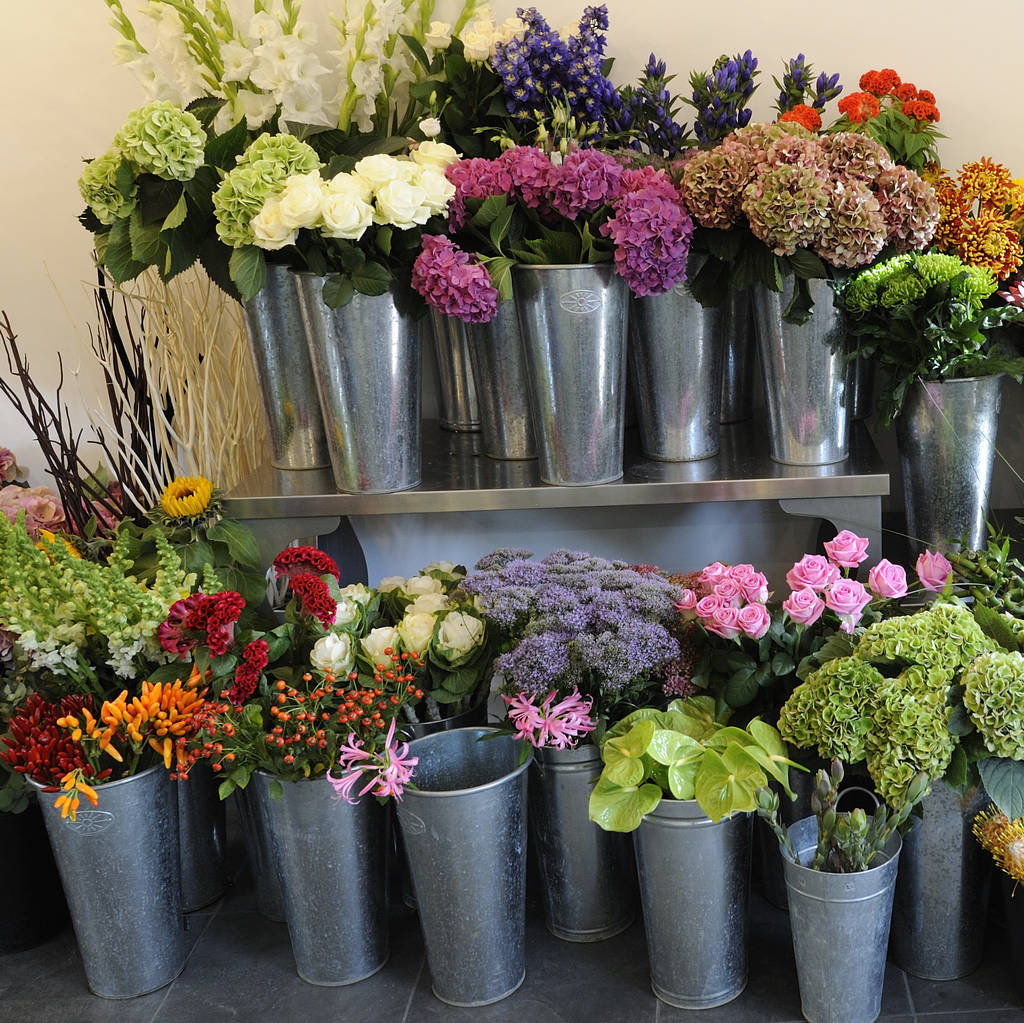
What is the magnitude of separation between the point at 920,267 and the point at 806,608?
19.2 inches

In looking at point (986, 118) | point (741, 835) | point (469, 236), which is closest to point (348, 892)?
point (741, 835)

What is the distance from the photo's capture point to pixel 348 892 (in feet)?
4.84

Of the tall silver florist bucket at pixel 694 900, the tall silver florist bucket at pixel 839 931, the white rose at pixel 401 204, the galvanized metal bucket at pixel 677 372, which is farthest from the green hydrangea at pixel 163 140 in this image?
the tall silver florist bucket at pixel 839 931

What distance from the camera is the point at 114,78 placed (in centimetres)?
193

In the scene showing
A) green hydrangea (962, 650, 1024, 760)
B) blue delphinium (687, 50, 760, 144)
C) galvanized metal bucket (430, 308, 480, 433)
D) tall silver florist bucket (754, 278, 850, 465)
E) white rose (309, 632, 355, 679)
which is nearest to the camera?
green hydrangea (962, 650, 1024, 760)

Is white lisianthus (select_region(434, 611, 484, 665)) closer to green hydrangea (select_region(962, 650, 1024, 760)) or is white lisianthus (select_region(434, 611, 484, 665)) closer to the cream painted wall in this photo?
green hydrangea (select_region(962, 650, 1024, 760))

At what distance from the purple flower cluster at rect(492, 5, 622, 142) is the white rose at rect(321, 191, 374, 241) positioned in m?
0.35

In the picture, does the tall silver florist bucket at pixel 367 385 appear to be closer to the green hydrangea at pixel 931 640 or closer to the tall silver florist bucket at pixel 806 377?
the tall silver florist bucket at pixel 806 377

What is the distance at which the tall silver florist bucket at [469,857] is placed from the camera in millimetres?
1369

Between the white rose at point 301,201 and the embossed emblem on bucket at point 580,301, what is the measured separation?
0.35m

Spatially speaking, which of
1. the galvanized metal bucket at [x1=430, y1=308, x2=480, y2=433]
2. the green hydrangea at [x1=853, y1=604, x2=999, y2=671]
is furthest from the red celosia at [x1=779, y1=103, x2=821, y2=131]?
the green hydrangea at [x1=853, y1=604, x2=999, y2=671]

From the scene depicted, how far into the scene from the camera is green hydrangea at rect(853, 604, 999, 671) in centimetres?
132

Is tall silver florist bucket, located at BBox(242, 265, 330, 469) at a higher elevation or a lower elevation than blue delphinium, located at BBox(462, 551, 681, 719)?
higher

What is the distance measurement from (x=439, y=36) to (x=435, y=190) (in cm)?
37
